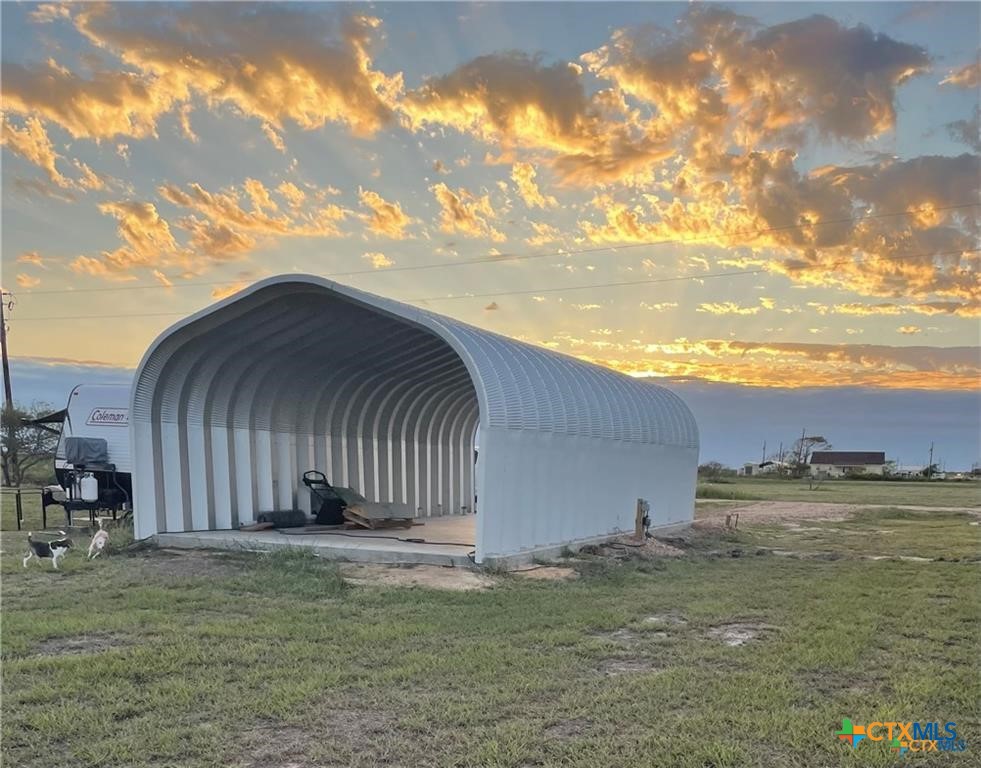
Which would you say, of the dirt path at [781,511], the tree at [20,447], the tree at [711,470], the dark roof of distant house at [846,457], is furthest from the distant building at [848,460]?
the tree at [20,447]

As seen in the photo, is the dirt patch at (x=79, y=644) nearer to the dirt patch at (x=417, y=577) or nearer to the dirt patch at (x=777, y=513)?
the dirt patch at (x=417, y=577)

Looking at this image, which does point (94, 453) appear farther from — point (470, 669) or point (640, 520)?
point (470, 669)

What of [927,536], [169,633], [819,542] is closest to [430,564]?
[169,633]

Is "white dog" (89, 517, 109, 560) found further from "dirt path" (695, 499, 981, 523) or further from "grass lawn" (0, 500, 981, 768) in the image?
"dirt path" (695, 499, 981, 523)

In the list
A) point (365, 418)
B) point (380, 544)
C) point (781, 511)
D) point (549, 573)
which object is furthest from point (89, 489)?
point (781, 511)

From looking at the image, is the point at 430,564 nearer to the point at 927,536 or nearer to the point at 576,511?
the point at 576,511

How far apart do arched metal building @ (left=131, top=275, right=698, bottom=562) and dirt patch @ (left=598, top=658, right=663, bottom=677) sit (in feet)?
16.6

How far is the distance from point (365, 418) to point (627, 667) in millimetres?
14008

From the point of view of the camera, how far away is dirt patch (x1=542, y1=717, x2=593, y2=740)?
492 centimetres

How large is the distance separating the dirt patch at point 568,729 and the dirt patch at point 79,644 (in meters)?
4.43

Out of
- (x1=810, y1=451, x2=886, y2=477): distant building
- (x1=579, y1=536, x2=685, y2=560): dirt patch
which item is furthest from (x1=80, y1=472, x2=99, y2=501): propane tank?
(x1=810, y1=451, x2=886, y2=477): distant building

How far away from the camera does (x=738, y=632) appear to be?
7977 mm

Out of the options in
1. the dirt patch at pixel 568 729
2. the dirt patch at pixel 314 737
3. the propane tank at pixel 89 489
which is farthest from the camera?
the propane tank at pixel 89 489

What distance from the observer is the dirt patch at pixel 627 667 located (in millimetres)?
6406
